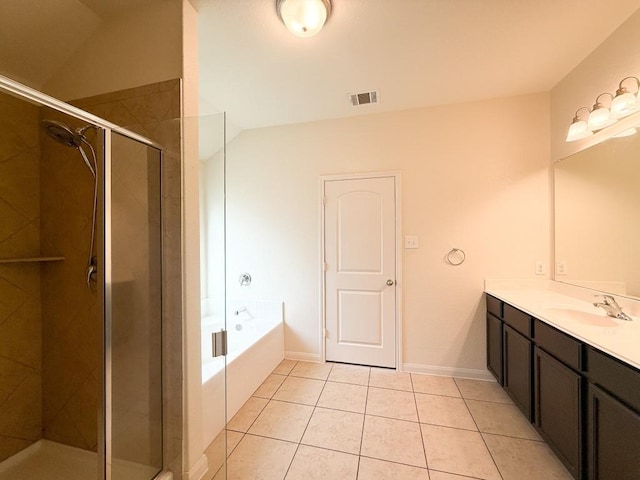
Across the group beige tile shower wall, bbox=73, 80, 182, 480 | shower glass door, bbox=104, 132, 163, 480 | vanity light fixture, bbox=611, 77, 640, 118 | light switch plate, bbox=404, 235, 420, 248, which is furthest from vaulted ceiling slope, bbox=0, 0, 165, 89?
vanity light fixture, bbox=611, 77, 640, 118

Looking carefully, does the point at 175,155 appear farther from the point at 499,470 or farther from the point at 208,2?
the point at 499,470

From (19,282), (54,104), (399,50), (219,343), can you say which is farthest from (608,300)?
(19,282)


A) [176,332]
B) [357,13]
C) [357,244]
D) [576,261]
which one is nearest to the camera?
[176,332]

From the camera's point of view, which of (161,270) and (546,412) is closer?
(161,270)

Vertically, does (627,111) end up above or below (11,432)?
above

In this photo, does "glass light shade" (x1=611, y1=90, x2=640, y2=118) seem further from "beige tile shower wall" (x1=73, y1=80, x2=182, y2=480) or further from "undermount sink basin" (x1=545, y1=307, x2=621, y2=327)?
"beige tile shower wall" (x1=73, y1=80, x2=182, y2=480)

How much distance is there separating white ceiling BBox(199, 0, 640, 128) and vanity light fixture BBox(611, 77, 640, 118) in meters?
0.43

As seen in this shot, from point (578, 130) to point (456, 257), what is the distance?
51.1 inches

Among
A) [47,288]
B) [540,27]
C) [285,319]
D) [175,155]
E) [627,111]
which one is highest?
[540,27]

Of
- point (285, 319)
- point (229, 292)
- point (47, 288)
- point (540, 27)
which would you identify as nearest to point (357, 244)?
point (285, 319)

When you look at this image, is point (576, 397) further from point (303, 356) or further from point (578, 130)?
point (303, 356)

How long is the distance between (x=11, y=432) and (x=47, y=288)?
84 cm

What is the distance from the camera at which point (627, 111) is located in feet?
5.09

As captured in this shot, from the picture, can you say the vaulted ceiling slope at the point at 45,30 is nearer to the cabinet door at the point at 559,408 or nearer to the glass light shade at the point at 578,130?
the glass light shade at the point at 578,130
